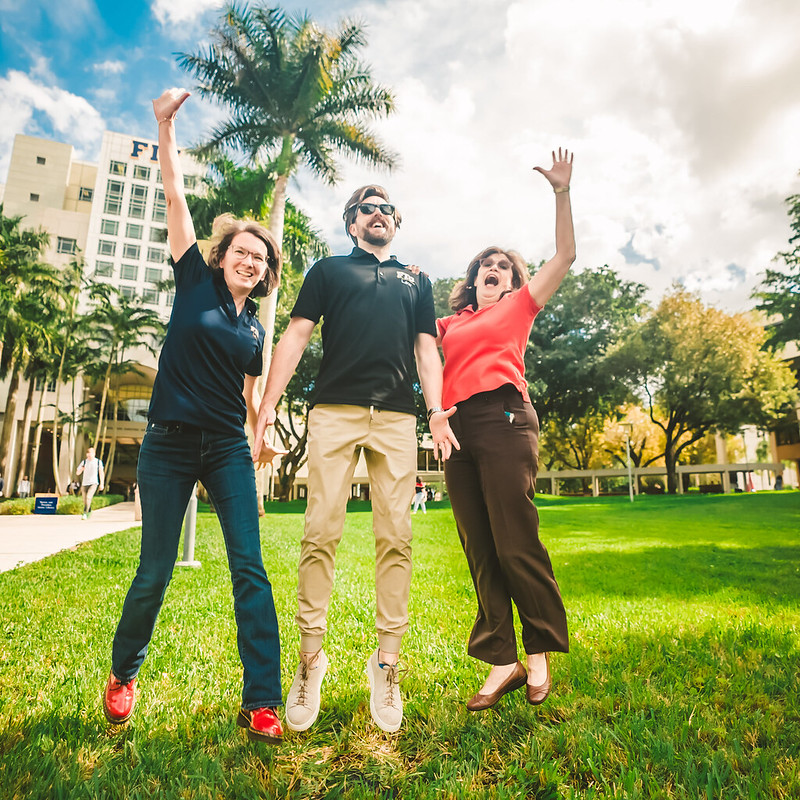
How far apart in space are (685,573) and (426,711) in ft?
21.5

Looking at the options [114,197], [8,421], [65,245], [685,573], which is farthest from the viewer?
[114,197]

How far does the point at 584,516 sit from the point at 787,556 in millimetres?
10873

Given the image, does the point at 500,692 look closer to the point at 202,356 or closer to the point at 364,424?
the point at 364,424

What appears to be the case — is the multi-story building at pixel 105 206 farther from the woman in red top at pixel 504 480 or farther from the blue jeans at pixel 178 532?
the woman in red top at pixel 504 480

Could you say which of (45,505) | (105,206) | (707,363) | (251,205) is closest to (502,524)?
(251,205)

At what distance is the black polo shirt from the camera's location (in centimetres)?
295

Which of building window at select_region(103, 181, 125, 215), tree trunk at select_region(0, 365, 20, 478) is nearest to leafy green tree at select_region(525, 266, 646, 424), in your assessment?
tree trunk at select_region(0, 365, 20, 478)

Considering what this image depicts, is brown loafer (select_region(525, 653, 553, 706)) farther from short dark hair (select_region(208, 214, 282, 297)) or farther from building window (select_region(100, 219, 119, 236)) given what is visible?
building window (select_region(100, 219, 119, 236))

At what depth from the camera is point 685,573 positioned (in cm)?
812

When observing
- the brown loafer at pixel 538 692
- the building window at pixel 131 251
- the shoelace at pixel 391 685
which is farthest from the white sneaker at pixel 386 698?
the building window at pixel 131 251

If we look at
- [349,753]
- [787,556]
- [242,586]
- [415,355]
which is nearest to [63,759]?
[242,586]

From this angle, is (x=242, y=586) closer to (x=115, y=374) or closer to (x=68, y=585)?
(x=68, y=585)

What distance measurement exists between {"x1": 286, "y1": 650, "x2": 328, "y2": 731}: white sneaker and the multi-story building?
64910 mm

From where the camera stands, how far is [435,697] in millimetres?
3078
